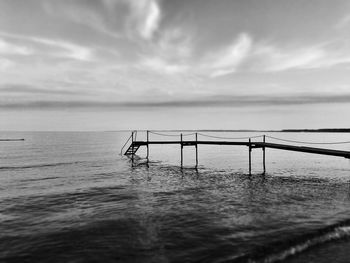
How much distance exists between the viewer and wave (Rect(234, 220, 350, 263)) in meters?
7.66

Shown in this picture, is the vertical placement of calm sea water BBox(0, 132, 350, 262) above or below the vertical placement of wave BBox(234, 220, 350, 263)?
below

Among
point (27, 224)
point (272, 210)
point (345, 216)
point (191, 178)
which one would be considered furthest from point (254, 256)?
point (191, 178)

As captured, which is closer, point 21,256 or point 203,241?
point 21,256

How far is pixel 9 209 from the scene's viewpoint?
13.5m

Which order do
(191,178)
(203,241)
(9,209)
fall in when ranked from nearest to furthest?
(203,241) < (9,209) < (191,178)

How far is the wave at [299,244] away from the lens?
25.1 ft

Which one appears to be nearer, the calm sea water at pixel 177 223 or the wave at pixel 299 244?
the wave at pixel 299 244

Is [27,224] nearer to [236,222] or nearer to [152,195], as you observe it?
[152,195]

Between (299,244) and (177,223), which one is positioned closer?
(299,244)

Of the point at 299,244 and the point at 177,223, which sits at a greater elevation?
the point at 299,244

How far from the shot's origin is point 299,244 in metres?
8.43

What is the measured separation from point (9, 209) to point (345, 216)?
623 inches

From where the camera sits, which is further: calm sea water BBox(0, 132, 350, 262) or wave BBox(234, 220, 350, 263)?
calm sea water BBox(0, 132, 350, 262)

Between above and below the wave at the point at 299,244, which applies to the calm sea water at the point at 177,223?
Result: below
